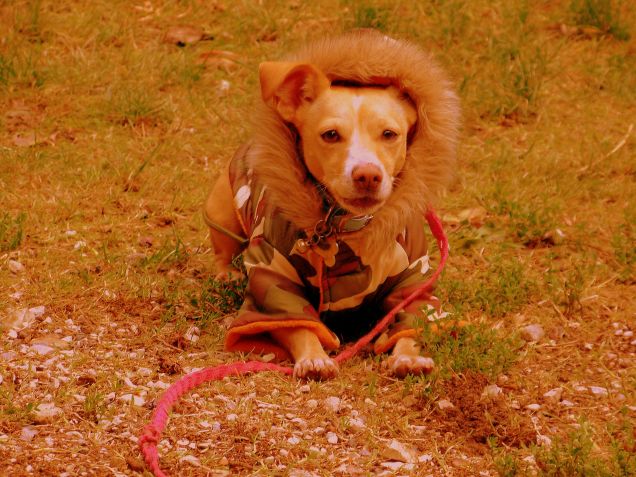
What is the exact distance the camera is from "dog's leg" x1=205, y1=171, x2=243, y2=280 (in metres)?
4.55

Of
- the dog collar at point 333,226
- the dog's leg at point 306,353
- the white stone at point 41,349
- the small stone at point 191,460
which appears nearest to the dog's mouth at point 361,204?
the dog collar at point 333,226

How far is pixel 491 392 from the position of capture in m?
3.53

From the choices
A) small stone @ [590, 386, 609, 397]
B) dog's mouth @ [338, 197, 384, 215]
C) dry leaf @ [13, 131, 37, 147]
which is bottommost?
dry leaf @ [13, 131, 37, 147]

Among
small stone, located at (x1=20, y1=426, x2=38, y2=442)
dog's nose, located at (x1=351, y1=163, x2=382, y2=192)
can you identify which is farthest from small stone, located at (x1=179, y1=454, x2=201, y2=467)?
dog's nose, located at (x1=351, y1=163, x2=382, y2=192)

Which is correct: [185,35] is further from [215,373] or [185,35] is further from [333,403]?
[333,403]

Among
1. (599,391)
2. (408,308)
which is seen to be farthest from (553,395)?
(408,308)

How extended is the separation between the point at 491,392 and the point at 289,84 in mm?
1368

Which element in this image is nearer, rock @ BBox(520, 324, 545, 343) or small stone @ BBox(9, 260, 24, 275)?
rock @ BBox(520, 324, 545, 343)

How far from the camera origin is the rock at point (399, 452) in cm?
316

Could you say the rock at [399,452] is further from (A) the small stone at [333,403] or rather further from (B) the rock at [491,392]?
(B) the rock at [491,392]

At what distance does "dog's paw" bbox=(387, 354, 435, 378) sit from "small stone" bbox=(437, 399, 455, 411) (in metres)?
0.17

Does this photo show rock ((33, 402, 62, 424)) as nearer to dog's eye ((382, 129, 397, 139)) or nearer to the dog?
the dog

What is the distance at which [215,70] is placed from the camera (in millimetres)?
6422

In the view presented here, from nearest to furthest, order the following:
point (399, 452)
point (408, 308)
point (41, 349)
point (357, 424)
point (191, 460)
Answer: point (191, 460)
point (399, 452)
point (357, 424)
point (41, 349)
point (408, 308)
